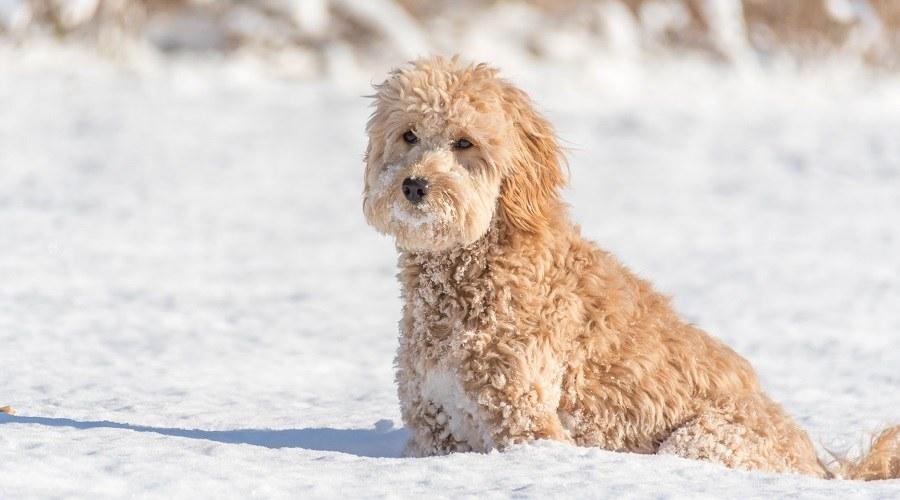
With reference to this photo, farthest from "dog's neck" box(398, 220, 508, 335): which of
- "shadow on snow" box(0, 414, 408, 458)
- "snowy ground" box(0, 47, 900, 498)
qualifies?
"shadow on snow" box(0, 414, 408, 458)

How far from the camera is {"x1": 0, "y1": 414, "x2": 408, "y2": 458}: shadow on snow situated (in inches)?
221

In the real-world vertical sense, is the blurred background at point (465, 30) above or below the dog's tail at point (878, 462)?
above

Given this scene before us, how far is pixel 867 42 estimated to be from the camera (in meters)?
22.8

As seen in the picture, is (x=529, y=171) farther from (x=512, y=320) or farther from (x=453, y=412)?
(x=453, y=412)

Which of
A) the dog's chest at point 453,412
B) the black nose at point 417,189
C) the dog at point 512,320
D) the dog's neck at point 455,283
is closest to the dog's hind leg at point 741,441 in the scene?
the dog at point 512,320

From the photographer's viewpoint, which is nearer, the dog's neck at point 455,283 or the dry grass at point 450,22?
the dog's neck at point 455,283

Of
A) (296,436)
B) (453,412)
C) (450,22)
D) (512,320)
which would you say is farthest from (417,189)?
(450,22)

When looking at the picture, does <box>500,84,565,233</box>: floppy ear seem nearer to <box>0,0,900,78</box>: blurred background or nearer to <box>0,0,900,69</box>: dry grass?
<box>0,0,900,78</box>: blurred background

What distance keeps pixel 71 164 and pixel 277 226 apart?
2912mm

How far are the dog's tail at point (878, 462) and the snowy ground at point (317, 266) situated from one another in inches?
16.2

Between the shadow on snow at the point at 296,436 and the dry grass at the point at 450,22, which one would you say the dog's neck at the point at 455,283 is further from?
the dry grass at the point at 450,22

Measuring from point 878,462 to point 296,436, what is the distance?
261 cm

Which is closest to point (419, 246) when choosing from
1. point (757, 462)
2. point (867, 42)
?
point (757, 462)

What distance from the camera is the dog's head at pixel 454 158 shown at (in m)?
5.03
